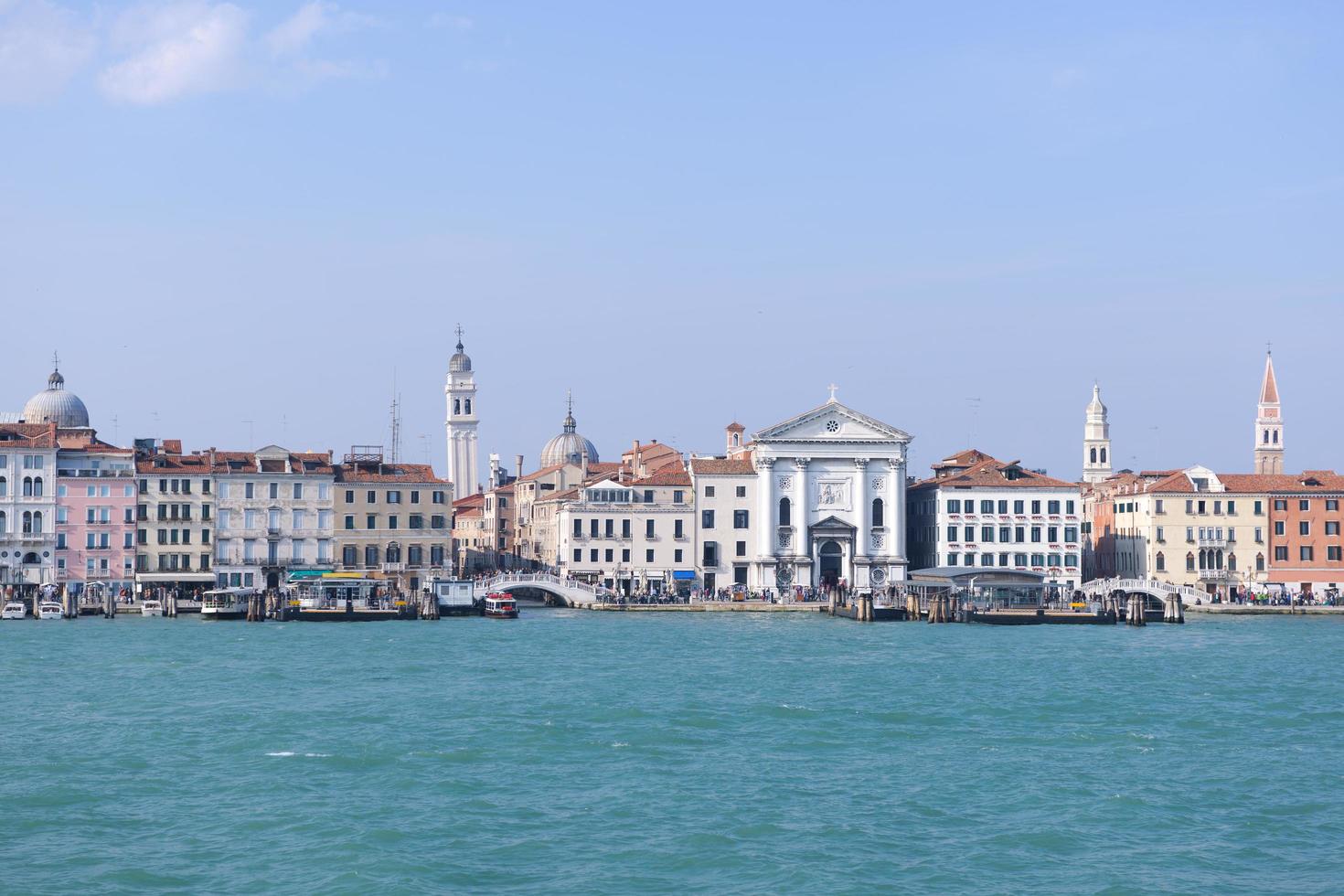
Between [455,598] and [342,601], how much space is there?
3.81m

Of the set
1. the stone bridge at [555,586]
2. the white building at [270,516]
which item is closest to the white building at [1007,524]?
the stone bridge at [555,586]

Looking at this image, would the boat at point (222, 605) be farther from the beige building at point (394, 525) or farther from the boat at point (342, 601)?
the beige building at point (394, 525)

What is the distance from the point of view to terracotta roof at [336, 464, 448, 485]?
6391cm

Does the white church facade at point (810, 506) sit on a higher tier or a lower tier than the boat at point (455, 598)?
higher

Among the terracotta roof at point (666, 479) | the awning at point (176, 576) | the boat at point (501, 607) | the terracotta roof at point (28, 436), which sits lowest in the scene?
the boat at point (501, 607)

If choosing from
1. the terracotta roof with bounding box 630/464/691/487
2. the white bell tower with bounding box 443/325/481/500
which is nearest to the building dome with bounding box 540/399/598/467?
the white bell tower with bounding box 443/325/481/500

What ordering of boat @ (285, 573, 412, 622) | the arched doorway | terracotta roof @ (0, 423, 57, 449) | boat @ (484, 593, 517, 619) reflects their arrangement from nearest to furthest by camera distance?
boat @ (285, 573, 412, 622), boat @ (484, 593, 517, 619), terracotta roof @ (0, 423, 57, 449), the arched doorway

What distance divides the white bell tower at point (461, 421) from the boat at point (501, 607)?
3570 centimetres

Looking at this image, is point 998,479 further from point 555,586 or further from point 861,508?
point 555,586

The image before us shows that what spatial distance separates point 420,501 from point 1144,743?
4079cm

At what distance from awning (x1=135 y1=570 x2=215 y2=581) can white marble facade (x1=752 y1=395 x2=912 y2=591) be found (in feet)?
63.2

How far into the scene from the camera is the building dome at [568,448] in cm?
9294

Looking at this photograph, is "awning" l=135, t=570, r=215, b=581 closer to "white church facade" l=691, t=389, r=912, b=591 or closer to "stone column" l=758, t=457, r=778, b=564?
"white church facade" l=691, t=389, r=912, b=591

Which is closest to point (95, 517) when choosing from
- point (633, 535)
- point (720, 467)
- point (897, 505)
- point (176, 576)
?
point (176, 576)
